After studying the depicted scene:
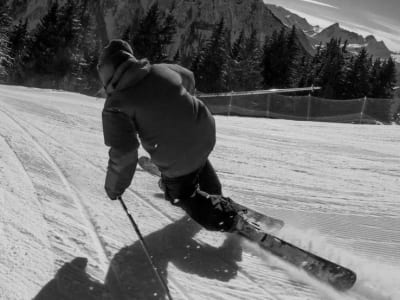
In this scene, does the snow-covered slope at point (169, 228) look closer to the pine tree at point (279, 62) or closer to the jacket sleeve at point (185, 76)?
the jacket sleeve at point (185, 76)

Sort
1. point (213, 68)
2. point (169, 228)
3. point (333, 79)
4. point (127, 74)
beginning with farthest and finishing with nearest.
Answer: point (333, 79), point (213, 68), point (169, 228), point (127, 74)

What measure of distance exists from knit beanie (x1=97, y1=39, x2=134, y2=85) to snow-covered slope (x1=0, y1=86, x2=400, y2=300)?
1.28m

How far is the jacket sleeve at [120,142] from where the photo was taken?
3.49m

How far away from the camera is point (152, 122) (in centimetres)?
359

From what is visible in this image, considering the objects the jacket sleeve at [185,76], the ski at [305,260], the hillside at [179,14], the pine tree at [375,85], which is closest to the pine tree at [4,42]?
the pine tree at [375,85]

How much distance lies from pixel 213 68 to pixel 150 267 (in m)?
44.8

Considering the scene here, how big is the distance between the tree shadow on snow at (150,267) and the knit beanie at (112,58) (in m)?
1.33

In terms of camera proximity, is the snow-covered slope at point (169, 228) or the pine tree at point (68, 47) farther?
the pine tree at point (68, 47)

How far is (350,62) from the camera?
2055 inches

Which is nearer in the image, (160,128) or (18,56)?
(160,128)

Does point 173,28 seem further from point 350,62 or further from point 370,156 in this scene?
point 370,156

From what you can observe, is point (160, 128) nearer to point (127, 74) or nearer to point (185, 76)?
point (127, 74)

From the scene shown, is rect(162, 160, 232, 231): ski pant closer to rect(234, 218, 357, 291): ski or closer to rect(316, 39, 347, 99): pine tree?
rect(234, 218, 357, 291): ski

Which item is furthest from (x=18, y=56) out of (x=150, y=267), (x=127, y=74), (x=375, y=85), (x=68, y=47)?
(x=150, y=267)
